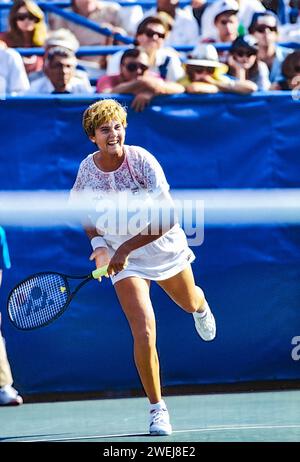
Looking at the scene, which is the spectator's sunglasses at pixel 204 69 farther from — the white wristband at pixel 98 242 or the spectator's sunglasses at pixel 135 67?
the white wristband at pixel 98 242

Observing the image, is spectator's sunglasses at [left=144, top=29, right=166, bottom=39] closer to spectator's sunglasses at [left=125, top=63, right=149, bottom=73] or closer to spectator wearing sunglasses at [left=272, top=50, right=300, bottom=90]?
spectator's sunglasses at [left=125, top=63, right=149, bottom=73]

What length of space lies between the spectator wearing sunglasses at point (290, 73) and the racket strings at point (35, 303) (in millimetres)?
3260

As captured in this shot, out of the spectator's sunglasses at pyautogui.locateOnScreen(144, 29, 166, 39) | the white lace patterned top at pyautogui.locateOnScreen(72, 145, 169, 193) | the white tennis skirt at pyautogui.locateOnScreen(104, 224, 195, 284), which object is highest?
the spectator's sunglasses at pyautogui.locateOnScreen(144, 29, 166, 39)

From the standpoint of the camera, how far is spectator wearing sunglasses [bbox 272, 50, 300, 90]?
27.6 ft

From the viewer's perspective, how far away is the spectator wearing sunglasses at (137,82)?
7.62 m

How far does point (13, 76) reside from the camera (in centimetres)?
833

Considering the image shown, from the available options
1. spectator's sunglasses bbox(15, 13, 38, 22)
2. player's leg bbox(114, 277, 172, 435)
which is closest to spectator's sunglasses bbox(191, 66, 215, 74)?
spectator's sunglasses bbox(15, 13, 38, 22)

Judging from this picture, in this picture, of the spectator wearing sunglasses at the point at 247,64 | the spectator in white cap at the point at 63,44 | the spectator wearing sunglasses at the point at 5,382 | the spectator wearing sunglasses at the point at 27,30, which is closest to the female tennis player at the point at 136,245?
the spectator wearing sunglasses at the point at 5,382

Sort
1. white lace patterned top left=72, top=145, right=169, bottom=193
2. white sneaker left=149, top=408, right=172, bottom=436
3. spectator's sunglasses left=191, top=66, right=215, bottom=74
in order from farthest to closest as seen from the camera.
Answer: spectator's sunglasses left=191, top=66, right=215, bottom=74, white lace patterned top left=72, top=145, right=169, bottom=193, white sneaker left=149, top=408, right=172, bottom=436

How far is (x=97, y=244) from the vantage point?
5934mm

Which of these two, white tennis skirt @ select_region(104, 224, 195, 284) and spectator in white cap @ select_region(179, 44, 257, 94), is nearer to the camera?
white tennis skirt @ select_region(104, 224, 195, 284)

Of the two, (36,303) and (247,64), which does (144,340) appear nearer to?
(36,303)

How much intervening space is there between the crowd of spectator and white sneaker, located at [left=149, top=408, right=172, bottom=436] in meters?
2.61

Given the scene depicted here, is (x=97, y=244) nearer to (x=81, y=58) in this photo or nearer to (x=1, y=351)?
(x=1, y=351)
